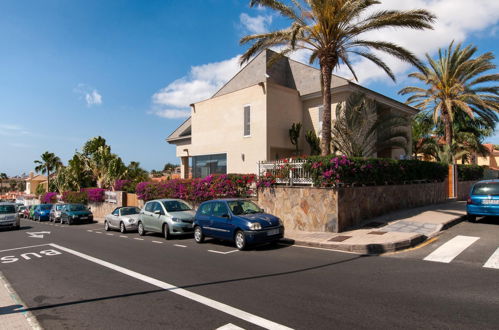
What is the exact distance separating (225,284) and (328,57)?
11.0m

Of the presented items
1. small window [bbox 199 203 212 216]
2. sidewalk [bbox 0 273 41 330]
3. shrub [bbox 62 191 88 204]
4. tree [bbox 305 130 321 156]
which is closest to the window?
tree [bbox 305 130 321 156]

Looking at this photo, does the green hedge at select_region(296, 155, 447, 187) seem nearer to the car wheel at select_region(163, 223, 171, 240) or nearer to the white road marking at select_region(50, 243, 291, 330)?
the car wheel at select_region(163, 223, 171, 240)

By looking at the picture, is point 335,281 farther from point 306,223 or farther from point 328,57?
point 328,57

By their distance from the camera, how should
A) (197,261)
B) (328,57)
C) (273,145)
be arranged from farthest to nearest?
(273,145) < (328,57) < (197,261)

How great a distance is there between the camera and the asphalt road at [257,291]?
4625 mm

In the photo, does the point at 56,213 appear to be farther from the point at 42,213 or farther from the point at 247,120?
the point at 247,120

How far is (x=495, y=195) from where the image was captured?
37.3 ft

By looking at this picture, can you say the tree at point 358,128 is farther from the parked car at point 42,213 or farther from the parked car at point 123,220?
the parked car at point 42,213

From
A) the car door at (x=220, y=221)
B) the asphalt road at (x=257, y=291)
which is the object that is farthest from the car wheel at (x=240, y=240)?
the asphalt road at (x=257, y=291)

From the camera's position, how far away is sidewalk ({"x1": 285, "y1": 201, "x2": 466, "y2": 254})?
30.8 feet

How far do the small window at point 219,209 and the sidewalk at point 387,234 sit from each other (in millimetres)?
2413

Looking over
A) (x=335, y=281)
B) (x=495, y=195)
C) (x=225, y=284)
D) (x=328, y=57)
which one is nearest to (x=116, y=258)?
(x=225, y=284)

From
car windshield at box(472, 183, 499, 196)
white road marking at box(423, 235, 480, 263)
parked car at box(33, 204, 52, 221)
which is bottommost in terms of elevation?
parked car at box(33, 204, 52, 221)

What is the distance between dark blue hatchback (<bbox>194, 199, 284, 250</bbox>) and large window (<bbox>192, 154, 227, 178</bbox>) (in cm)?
1010
